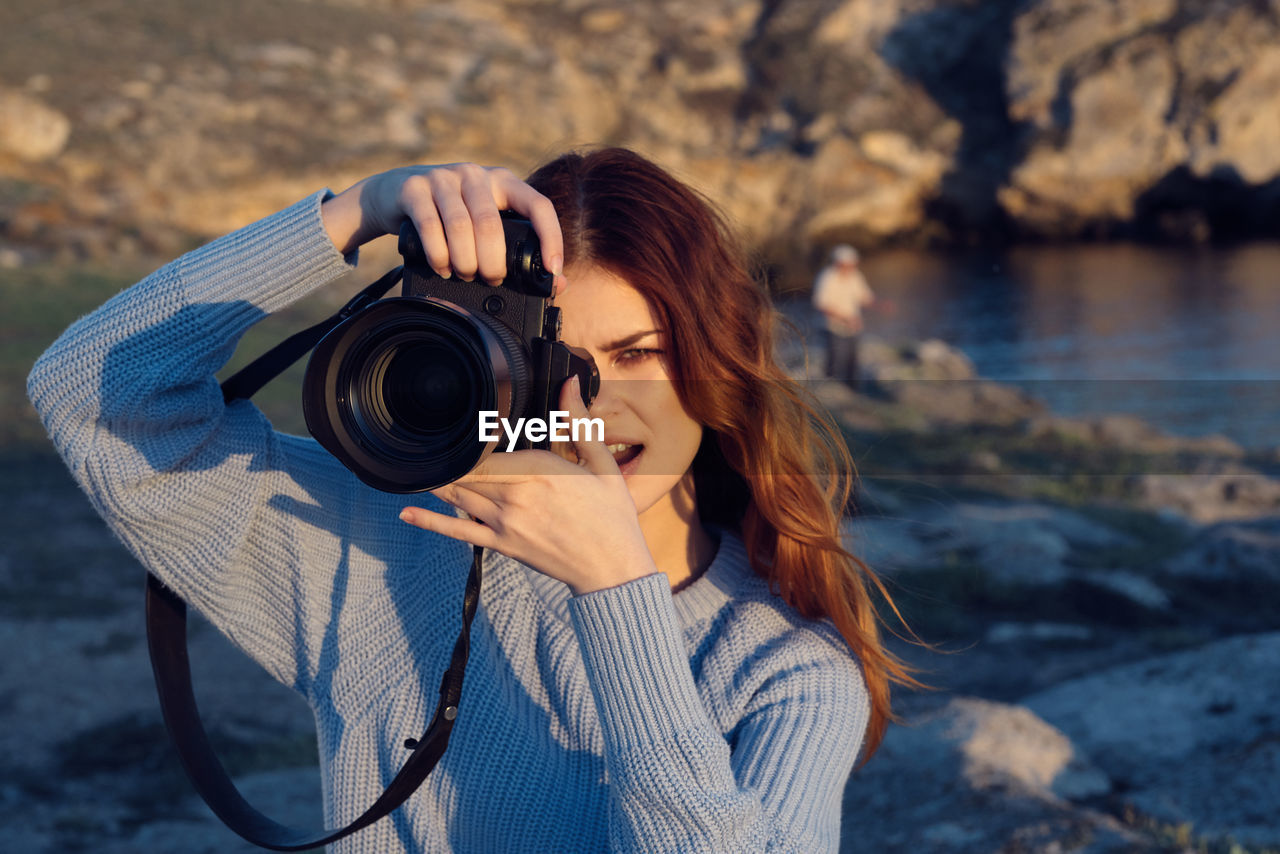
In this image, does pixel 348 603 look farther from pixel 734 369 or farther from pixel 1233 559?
pixel 1233 559

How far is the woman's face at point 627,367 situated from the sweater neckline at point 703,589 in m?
0.15

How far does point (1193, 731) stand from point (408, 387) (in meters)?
2.80

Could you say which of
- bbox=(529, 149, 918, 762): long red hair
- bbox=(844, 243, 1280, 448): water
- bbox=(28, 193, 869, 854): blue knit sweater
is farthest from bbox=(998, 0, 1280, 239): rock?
bbox=(28, 193, 869, 854): blue knit sweater

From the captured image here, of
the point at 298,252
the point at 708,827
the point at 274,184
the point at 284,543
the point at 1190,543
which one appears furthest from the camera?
the point at 274,184

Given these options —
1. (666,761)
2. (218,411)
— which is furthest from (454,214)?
(666,761)

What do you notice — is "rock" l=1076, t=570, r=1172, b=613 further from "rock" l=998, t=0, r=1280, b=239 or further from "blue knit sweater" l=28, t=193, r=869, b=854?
"rock" l=998, t=0, r=1280, b=239

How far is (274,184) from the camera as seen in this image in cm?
1883

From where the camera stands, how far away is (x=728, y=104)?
94.6 ft

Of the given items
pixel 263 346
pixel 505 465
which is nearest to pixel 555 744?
pixel 505 465

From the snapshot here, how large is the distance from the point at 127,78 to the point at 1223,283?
2212 cm

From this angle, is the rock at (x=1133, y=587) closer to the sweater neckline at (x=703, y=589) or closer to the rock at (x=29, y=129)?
the sweater neckline at (x=703, y=589)

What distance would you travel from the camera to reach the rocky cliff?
18859 mm

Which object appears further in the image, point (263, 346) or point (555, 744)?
point (263, 346)

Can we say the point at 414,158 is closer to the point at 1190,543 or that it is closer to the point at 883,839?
the point at 1190,543
